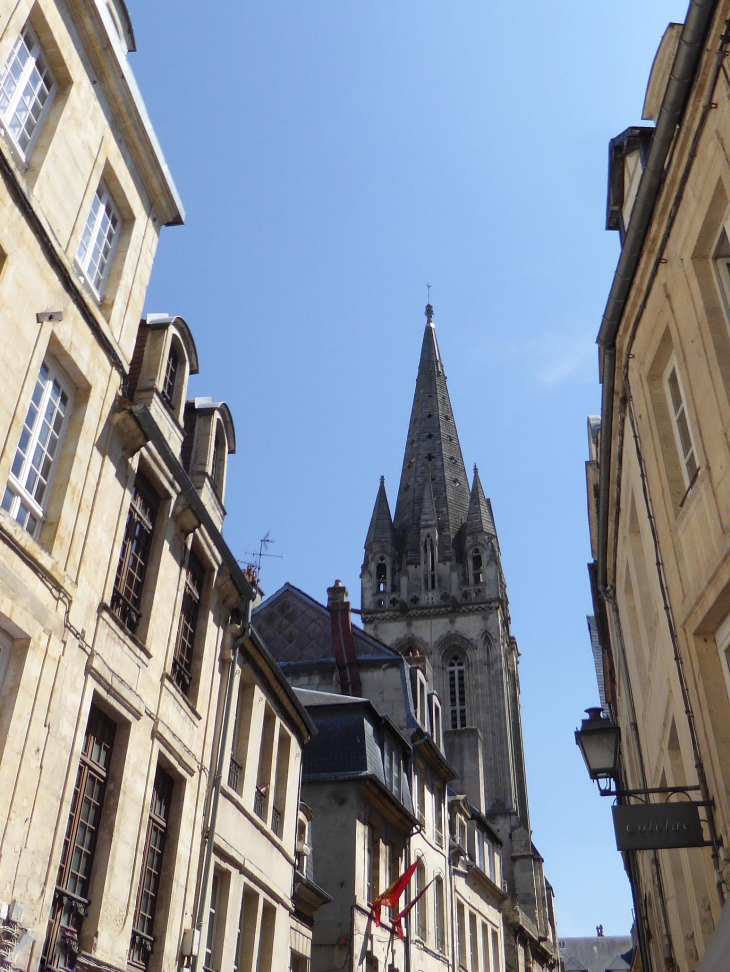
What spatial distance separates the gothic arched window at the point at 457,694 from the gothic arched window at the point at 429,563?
7038 mm

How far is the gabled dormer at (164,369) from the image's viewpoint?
11719 millimetres

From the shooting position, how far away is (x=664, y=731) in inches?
413

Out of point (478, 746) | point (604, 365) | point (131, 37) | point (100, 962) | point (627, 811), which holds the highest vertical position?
point (478, 746)

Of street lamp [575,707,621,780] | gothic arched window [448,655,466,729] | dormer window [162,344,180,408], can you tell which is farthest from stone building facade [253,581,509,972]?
gothic arched window [448,655,466,729]

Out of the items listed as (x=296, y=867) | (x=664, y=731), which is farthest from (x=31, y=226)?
(x=296, y=867)

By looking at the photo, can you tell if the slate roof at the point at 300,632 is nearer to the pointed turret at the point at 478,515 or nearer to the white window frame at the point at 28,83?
the white window frame at the point at 28,83

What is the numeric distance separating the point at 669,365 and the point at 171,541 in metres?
6.36

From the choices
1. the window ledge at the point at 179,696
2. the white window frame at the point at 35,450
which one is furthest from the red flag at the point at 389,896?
the white window frame at the point at 35,450

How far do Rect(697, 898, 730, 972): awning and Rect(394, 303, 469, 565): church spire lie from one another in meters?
60.6

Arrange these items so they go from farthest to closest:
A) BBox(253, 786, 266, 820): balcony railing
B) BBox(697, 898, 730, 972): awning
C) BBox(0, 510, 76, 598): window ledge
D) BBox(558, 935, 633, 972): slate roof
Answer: BBox(558, 935, 633, 972): slate roof
BBox(253, 786, 266, 820): balcony railing
BBox(0, 510, 76, 598): window ledge
BBox(697, 898, 730, 972): awning

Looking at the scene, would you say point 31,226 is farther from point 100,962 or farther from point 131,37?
point 100,962

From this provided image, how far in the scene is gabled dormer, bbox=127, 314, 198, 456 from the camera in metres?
11.7

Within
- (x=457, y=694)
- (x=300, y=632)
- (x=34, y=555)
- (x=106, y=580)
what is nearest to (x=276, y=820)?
(x=106, y=580)

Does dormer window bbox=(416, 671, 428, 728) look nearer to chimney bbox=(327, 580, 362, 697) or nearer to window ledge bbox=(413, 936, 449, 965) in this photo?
chimney bbox=(327, 580, 362, 697)
